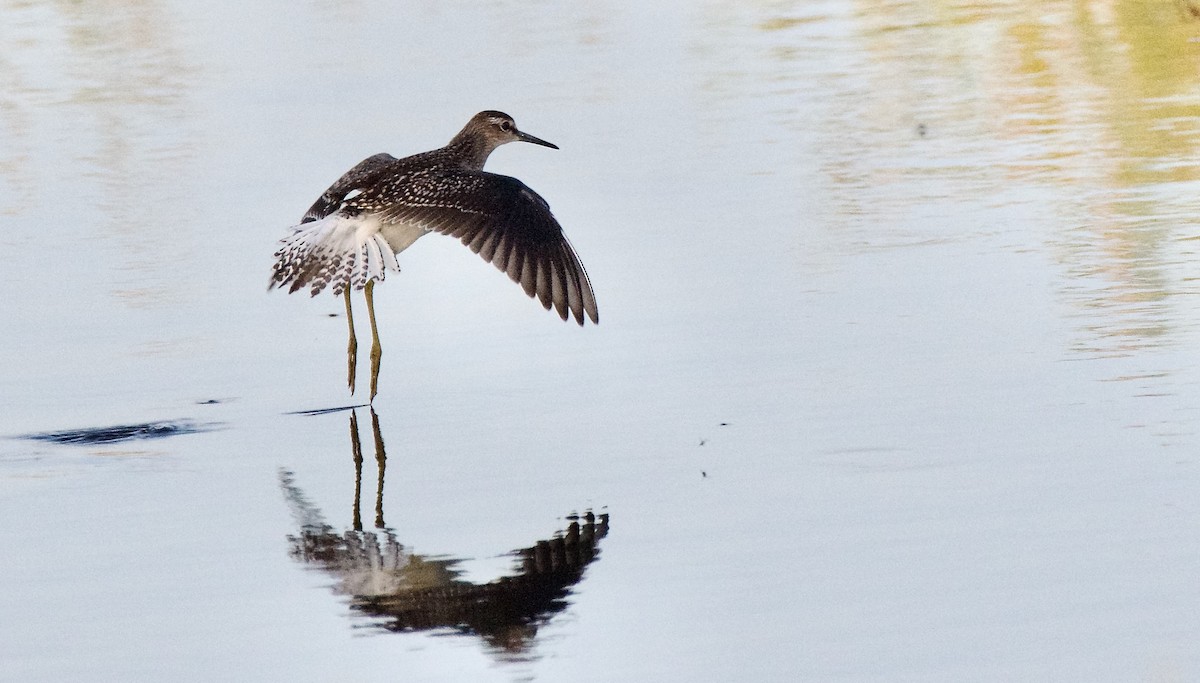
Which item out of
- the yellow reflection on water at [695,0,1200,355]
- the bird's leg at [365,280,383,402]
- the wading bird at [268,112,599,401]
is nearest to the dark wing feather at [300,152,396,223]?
the wading bird at [268,112,599,401]

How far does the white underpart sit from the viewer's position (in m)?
7.81

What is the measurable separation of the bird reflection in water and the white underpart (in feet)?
6.59

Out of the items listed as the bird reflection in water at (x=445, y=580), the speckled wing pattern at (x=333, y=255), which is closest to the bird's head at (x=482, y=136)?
the speckled wing pattern at (x=333, y=255)

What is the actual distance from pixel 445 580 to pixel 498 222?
8.90ft

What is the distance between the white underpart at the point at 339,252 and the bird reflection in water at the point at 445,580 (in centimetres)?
201

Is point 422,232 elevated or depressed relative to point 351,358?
elevated

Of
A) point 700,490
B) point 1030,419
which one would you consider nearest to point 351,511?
point 700,490

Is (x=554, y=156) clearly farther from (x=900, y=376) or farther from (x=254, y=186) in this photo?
(x=900, y=376)

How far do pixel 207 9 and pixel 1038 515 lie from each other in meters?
17.9

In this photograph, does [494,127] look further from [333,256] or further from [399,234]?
[333,256]

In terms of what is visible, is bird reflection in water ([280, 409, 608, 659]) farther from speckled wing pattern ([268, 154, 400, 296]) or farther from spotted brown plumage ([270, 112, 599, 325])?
speckled wing pattern ([268, 154, 400, 296])

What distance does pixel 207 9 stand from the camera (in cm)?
2212

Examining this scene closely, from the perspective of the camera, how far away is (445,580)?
5199 millimetres

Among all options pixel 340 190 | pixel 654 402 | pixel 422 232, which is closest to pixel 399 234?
pixel 422 232
